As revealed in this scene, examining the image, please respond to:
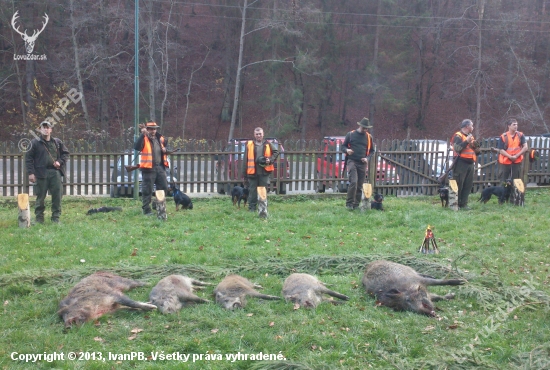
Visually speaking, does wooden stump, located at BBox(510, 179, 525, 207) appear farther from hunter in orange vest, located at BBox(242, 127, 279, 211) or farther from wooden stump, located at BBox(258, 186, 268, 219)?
wooden stump, located at BBox(258, 186, 268, 219)

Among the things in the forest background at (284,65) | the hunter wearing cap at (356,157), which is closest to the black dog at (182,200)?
the hunter wearing cap at (356,157)

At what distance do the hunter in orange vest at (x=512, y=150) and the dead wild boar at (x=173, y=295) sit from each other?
405 inches

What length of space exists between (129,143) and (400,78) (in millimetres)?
24246

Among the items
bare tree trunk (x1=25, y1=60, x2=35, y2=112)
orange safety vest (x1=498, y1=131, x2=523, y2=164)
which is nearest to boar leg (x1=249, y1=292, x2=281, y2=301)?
orange safety vest (x1=498, y1=131, x2=523, y2=164)

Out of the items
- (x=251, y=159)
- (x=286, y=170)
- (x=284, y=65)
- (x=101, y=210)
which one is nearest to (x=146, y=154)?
(x=101, y=210)

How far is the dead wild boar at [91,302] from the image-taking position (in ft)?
18.8

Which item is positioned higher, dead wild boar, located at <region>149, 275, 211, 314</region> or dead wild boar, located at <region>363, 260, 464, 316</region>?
dead wild boar, located at <region>363, 260, 464, 316</region>

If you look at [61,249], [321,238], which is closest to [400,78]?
[321,238]

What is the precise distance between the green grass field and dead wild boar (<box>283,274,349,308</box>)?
6.2 inches

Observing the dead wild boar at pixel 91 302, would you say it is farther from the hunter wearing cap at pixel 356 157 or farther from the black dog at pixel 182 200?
the hunter wearing cap at pixel 356 157

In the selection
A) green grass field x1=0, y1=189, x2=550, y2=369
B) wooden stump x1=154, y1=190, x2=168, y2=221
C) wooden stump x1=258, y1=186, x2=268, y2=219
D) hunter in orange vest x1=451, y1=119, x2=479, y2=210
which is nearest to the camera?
green grass field x1=0, y1=189, x2=550, y2=369

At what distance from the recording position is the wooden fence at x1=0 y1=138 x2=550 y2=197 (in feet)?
47.8

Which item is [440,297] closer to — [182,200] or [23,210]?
[182,200]

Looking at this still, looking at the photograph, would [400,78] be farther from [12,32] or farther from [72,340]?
[72,340]
